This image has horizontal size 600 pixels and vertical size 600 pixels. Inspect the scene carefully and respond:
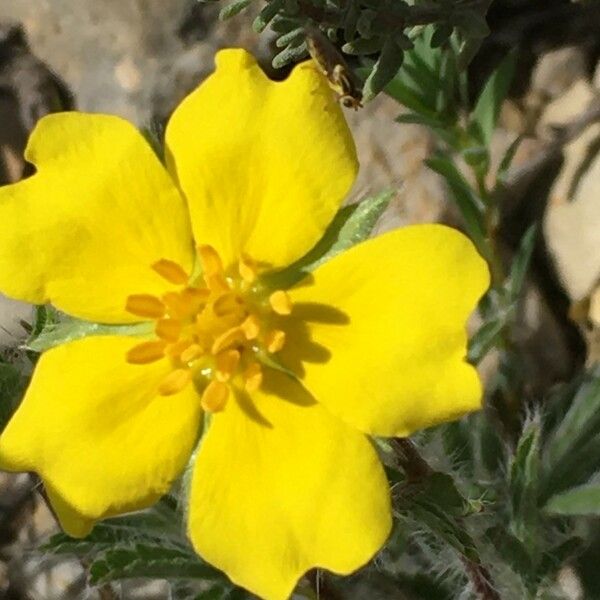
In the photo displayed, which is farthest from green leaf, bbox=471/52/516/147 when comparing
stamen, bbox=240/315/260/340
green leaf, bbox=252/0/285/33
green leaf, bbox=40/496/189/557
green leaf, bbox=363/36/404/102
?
stamen, bbox=240/315/260/340

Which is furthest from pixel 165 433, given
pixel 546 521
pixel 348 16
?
pixel 546 521

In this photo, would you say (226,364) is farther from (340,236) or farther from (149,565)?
(149,565)

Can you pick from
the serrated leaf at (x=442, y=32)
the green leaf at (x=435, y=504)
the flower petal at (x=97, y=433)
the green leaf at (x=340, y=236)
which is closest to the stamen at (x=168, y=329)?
the flower petal at (x=97, y=433)

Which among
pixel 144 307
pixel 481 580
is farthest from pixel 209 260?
pixel 481 580

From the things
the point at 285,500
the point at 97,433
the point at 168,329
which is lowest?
the point at 285,500

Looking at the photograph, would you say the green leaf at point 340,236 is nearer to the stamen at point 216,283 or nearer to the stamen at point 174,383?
the stamen at point 216,283

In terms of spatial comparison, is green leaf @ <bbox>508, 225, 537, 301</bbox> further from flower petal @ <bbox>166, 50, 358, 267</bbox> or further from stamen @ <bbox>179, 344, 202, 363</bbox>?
stamen @ <bbox>179, 344, 202, 363</bbox>
